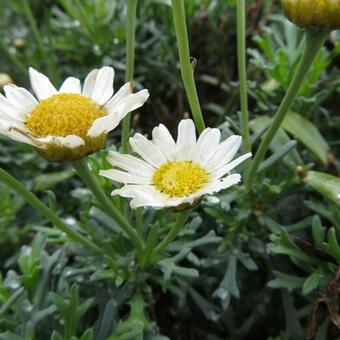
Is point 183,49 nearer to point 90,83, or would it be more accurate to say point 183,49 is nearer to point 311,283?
point 90,83

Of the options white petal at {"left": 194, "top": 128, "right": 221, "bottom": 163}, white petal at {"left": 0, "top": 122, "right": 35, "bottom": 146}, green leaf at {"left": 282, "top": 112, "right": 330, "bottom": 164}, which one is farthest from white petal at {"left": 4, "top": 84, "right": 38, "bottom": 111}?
green leaf at {"left": 282, "top": 112, "right": 330, "bottom": 164}

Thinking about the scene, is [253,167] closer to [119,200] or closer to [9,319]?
[119,200]

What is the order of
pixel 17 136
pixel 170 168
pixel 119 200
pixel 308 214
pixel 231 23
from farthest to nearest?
pixel 231 23, pixel 308 214, pixel 119 200, pixel 170 168, pixel 17 136

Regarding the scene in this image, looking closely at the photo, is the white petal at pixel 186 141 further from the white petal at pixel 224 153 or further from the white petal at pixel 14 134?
the white petal at pixel 14 134

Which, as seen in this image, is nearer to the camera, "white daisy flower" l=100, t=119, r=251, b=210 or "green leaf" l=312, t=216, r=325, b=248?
"white daisy flower" l=100, t=119, r=251, b=210

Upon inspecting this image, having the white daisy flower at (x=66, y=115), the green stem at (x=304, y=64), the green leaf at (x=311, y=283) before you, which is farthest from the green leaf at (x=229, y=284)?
the white daisy flower at (x=66, y=115)

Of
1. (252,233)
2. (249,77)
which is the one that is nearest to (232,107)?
(249,77)

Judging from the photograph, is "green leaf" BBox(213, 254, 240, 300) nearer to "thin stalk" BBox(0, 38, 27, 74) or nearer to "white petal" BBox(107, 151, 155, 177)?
"white petal" BBox(107, 151, 155, 177)
